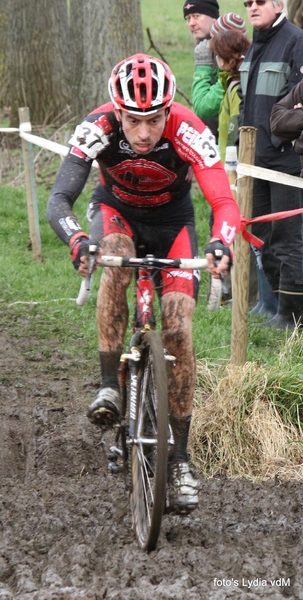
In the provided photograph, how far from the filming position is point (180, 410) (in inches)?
191

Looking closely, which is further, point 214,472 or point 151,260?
point 214,472

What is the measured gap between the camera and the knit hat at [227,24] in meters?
8.00

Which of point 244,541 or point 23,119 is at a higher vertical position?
point 23,119

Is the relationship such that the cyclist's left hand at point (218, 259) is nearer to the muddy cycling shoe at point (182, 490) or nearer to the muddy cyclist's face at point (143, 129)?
the muddy cyclist's face at point (143, 129)

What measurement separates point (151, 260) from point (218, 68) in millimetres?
4540

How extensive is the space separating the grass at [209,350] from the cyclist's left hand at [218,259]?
1.80m

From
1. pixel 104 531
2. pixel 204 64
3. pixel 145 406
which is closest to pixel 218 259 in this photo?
pixel 145 406

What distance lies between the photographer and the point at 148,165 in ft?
16.3

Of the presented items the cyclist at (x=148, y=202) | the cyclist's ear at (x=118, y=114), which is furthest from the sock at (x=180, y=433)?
the cyclist's ear at (x=118, y=114)

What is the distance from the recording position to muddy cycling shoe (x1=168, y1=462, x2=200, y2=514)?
4648 millimetres

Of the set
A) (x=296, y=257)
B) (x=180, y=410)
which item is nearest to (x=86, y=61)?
(x=296, y=257)

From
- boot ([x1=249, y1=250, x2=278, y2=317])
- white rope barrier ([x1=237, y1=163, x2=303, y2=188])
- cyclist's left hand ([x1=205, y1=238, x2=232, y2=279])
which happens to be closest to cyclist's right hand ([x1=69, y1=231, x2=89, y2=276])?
cyclist's left hand ([x1=205, y1=238, x2=232, y2=279])

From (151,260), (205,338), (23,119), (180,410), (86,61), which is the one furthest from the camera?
(86,61)

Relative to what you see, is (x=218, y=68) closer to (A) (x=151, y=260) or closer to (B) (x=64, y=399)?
(B) (x=64, y=399)
